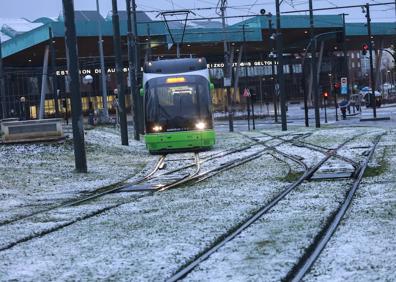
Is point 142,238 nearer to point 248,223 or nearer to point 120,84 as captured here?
point 248,223

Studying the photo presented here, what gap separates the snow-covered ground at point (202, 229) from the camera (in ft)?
23.7

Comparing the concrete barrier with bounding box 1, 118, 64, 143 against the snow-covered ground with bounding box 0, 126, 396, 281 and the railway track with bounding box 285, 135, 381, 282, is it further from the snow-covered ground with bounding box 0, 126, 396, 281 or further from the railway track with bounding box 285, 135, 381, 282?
the railway track with bounding box 285, 135, 381, 282

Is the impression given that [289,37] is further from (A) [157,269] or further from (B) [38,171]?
(A) [157,269]

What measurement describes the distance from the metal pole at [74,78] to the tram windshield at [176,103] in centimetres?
562

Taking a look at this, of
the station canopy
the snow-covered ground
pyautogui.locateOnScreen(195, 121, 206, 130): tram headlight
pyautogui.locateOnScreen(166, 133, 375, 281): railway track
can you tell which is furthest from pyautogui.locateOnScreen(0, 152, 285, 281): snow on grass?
the station canopy

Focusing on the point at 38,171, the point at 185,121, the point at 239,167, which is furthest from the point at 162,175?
the point at 185,121

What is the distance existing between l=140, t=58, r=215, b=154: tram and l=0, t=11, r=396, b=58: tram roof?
31.7 m

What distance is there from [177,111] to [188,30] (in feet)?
156

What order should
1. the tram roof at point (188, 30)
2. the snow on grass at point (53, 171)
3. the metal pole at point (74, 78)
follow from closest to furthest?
1. the snow on grass at point (53, 171)
2. the metal pole at point (74, 78)
3. the tram roof at point (188, 30)

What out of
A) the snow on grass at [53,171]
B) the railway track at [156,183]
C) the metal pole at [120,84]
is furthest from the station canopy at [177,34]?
the railway track at [156,183]

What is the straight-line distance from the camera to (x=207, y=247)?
841 cm

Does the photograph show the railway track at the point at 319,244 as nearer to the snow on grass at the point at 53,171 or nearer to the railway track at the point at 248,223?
the railway track at the point at 248,223

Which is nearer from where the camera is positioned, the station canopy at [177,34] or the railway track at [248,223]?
the railway track at [248,223]

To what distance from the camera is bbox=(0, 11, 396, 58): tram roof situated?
212 ft
